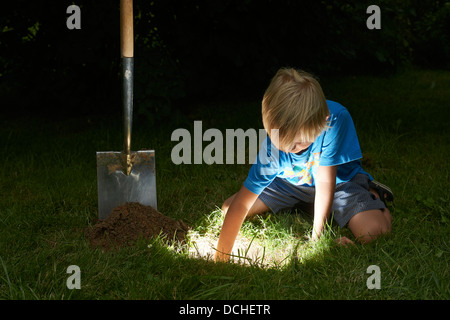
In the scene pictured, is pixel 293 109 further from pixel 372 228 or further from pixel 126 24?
pixel 126 24

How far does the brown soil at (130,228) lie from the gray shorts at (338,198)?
59 centimetres

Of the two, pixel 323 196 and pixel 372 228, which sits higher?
pixel 323 196

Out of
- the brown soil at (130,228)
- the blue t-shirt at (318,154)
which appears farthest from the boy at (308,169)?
the brown soil at (130,228)

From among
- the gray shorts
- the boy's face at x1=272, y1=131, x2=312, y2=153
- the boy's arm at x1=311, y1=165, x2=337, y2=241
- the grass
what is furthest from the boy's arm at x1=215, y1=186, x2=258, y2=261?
the gray shorts

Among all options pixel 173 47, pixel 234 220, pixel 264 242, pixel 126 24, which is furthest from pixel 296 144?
pixel 173 47

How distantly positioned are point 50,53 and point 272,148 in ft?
11.1

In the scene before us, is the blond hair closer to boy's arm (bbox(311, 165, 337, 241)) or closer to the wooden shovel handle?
boy's arm (bbox(311, 165, 337, 241))

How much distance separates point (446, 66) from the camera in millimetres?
9172

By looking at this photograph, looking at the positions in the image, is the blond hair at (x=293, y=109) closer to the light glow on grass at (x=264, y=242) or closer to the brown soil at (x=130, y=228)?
the light glow on grass at (x=264, y=242)

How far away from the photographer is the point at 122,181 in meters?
2.49

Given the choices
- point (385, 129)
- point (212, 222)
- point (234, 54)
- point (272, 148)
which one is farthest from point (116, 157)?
point (385, 129)

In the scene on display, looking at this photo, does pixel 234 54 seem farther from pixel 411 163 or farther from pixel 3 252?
pixel 3 252

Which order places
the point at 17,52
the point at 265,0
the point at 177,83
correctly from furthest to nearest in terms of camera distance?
the point at 17,52 → the point at 265,0 → the point at 177,83

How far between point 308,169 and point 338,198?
231mm
